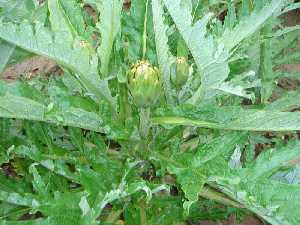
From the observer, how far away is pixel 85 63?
0.96 metres

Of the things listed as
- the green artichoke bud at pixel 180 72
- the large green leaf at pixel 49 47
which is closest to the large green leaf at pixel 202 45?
the green artichoke bud at pixel 180 72

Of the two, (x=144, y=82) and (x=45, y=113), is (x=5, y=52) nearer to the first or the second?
(x=45, y=113)

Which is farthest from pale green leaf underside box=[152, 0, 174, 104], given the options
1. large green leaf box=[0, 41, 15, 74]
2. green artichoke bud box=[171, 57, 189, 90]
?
large green leaf box=[0, 41, 15, 74]

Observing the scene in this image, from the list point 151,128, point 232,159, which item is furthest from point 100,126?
point 232,159

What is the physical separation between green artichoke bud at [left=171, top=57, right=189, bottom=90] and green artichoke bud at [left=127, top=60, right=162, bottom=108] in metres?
0.06

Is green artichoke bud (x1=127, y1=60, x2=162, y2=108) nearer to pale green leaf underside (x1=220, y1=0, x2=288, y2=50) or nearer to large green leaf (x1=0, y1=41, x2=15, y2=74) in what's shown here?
pale green leaf underside (x1=220, y1=0, x2=288, y2=50)

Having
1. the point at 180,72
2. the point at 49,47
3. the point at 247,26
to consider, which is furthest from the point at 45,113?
the point at 247,26

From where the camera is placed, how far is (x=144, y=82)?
94cm

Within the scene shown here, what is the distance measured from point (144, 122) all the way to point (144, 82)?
0.44ft

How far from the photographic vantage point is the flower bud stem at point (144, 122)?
3.37 ft

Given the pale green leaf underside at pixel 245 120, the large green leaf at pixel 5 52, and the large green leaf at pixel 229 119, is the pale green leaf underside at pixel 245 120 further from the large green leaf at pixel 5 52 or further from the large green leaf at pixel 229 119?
the large green leaf at pixel 5 52

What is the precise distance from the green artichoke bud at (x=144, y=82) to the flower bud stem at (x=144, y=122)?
52mm

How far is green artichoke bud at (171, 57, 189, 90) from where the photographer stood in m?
1.01

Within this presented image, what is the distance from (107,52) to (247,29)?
23 cm
